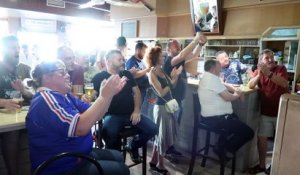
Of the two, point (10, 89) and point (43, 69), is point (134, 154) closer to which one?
point (10, 89)

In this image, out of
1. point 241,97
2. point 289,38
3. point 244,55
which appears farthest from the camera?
point 244,55

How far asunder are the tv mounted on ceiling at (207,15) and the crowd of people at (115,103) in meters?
2.08

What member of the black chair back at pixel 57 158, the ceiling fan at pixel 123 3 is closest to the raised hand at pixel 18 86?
the black chair back at pixel 57 158

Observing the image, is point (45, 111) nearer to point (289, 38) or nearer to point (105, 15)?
point (289, 38)

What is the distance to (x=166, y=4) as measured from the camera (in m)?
6.23

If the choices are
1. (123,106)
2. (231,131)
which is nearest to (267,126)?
(231,131)

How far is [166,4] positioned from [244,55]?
2.42 metres

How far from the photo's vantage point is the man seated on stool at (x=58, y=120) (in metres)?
1.33

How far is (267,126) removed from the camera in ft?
9.19

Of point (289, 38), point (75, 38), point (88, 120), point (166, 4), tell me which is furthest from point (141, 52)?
point (75, 38)

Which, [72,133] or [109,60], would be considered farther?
[109,60]

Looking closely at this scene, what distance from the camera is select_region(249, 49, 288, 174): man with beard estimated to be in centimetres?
267

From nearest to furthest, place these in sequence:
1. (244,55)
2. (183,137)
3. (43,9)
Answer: (183,137)
(244,55)
(43,9)

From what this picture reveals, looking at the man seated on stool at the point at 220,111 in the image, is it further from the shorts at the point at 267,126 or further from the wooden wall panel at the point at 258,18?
the wooden wall panel at the point at 258,18
